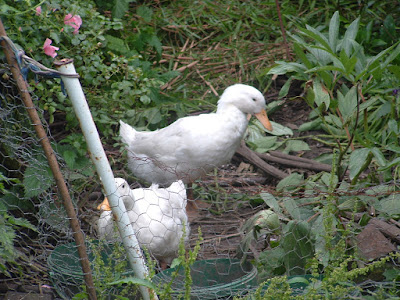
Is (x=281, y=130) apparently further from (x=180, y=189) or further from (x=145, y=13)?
(x=145, y=13)

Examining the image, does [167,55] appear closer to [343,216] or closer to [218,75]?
[218,75]

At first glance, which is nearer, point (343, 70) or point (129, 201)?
point (343, 70)

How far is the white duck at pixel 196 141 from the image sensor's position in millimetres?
3398

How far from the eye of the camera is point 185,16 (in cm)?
558

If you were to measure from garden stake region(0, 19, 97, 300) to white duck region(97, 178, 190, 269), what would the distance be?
664 mm

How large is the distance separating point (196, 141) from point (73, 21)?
100 centimetres

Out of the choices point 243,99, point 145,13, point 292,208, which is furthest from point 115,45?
point 292,208

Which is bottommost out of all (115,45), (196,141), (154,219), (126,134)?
(126,134)

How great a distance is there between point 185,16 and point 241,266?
12.2 feet

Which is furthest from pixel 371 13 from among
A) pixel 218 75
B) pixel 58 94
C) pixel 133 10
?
pixel 58 94

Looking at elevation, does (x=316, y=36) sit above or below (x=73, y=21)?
above

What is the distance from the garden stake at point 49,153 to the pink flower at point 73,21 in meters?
1.38

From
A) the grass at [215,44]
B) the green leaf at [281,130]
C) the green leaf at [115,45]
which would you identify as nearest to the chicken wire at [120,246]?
the green leaf at [115,45]

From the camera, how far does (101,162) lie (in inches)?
70.2
